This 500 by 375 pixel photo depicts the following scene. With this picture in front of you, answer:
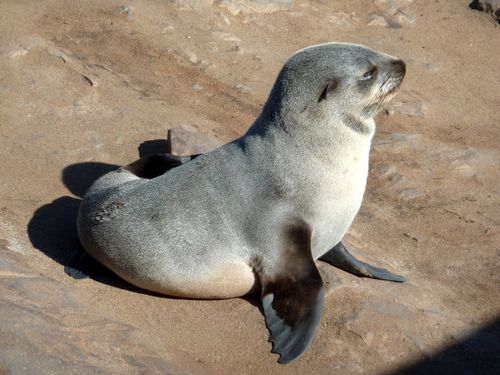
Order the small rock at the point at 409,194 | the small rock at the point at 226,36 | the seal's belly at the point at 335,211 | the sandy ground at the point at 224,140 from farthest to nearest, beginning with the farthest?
the small rock at the point at 226,36 → the small rock at the point at 409,194 → the seal's belly at the point at 335,211 → the sandy ground at the point at 224,140

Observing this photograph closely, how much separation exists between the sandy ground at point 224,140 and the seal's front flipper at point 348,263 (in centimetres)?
8

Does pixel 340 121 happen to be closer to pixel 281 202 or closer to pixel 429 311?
pixel 281 202

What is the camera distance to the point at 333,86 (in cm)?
520

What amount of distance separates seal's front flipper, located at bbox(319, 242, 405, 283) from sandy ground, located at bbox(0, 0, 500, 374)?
83mm

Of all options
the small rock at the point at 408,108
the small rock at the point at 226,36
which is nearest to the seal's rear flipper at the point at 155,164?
the small rock at the point at 408,108

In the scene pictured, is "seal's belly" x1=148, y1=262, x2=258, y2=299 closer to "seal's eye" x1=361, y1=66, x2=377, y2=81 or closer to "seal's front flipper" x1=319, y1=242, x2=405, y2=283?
"seal's front flipper" x1=319, y1=242, x2=405, y2=283

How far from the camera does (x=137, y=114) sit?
8039 millimetres

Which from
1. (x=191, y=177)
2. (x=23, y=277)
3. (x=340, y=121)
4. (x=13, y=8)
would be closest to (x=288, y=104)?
(x=340, y=121)

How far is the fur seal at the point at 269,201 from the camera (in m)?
5.14

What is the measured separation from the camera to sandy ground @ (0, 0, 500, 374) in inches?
188

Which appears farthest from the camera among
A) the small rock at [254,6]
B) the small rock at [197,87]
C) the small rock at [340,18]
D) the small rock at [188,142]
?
the small rock at [340,18]

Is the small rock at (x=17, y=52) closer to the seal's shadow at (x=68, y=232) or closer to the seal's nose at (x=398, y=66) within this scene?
the seal's shadow at (x=68, y=232)

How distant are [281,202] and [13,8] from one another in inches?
235

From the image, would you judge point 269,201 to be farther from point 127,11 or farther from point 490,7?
point 490,7
